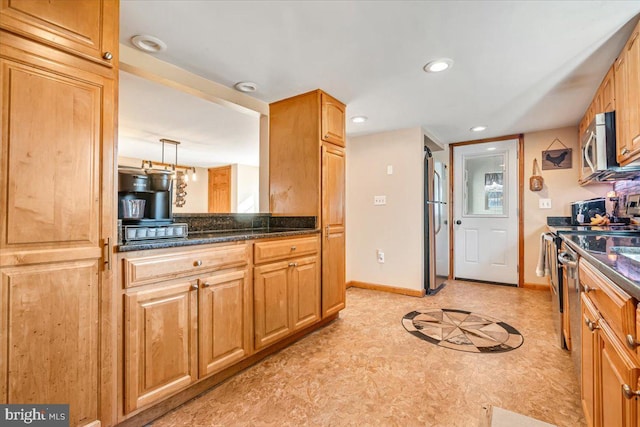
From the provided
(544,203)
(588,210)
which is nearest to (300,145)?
(588,210)

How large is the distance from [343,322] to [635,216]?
2.60 metres

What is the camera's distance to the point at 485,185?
4207mm

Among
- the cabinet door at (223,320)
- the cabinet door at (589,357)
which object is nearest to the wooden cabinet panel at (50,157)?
the cabinet door at (223,320)

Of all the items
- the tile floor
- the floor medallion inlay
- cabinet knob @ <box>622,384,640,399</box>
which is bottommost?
the tile floor

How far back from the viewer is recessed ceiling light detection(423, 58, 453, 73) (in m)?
1.98

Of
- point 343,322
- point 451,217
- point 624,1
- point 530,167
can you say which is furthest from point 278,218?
point 530,167

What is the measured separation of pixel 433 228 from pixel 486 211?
3.71ft

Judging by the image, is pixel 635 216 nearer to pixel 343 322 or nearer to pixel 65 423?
pixel 343 322

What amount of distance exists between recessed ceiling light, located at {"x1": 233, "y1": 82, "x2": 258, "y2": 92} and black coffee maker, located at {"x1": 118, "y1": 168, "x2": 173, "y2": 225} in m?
1.00

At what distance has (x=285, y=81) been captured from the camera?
230cm

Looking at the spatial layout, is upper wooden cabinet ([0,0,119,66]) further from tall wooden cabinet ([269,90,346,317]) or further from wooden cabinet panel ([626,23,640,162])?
wooden cabinet panel ([626,23,640,162])

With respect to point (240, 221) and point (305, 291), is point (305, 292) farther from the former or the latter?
point (240, 221)

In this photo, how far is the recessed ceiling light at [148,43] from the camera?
67.4 inches

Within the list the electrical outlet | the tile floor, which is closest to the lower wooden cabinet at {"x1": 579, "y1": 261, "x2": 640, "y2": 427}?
the tile floor
